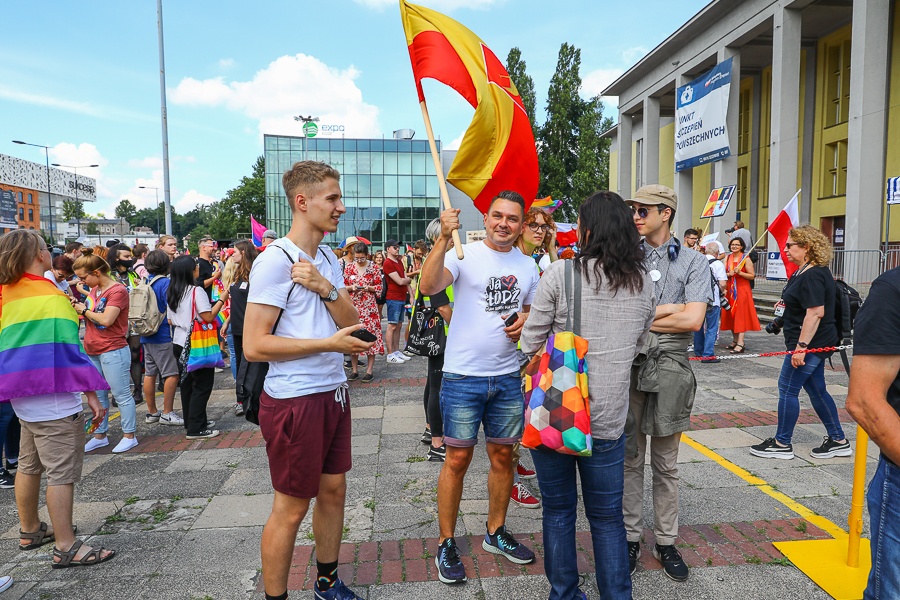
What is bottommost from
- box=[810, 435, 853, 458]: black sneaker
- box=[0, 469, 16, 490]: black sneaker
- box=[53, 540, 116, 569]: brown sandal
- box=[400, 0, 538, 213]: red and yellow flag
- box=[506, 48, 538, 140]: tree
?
box=[0, 469, 16, 490]: black sneaker

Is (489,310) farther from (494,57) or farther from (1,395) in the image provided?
(1,395)

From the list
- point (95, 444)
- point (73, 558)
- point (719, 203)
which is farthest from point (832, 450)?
point (719, 203)

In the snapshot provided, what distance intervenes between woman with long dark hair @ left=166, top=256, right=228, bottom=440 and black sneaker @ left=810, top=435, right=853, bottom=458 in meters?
5.83

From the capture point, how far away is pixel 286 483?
2.64 m

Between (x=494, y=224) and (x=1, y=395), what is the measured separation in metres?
3.04

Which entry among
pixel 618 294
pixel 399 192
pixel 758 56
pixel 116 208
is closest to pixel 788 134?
pixel 758 56

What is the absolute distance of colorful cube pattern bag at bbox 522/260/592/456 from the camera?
2.48 metres

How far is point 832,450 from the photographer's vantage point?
5059mm

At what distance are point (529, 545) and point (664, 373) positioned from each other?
1.37m

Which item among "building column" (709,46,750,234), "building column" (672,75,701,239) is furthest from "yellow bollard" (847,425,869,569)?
"building column" (672,75,701,239)

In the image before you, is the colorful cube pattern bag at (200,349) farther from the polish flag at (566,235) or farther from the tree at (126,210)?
the tree at (126,210)

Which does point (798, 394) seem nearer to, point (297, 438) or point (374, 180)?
point (297, 438)

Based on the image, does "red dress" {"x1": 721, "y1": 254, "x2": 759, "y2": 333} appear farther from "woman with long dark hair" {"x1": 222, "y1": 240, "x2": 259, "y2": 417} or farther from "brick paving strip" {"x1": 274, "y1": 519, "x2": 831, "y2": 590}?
"woman with long dark hair" {"x1": 222, "y1": 240, "x2": 259, "y2": 417}

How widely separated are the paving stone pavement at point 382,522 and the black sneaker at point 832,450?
0.23 ft
